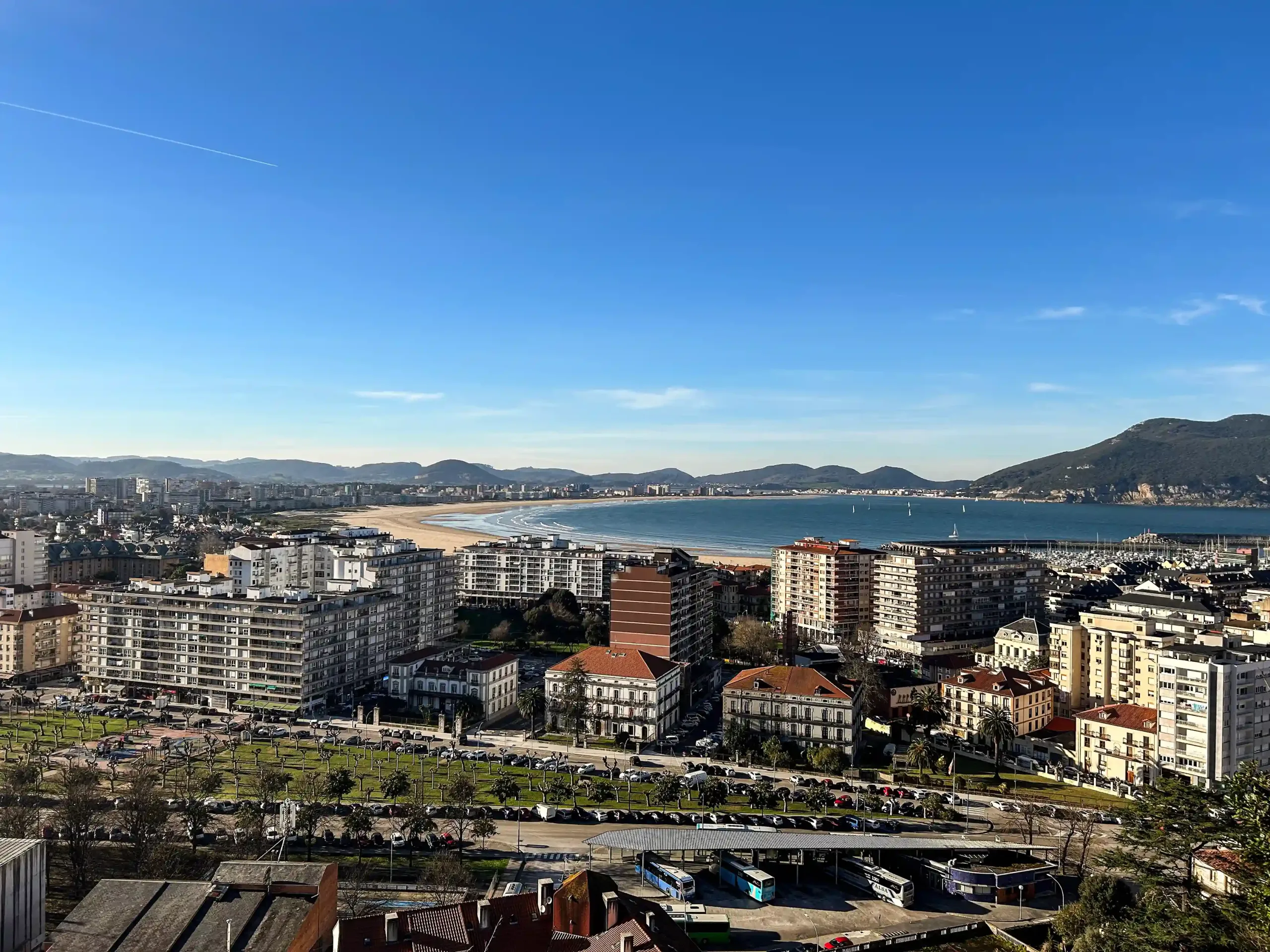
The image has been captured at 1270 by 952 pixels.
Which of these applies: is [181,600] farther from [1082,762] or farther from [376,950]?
[1082,762]

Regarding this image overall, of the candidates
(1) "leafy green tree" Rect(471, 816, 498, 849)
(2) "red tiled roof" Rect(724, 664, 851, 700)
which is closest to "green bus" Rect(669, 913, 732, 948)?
(1) "leafy green tree" Rect(471, 816, 498, 849)

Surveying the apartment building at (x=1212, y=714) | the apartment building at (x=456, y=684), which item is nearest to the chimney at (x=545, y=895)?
the apartment building at (x=456, y=684)

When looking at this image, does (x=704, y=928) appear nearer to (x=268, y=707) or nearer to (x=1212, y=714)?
(x=1212, y=714)

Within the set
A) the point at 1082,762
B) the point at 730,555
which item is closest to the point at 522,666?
the point at 1082,762

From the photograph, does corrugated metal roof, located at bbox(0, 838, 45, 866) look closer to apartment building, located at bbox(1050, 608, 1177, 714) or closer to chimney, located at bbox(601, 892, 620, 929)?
chimney, located at bbox(601, 892, 620, 929)

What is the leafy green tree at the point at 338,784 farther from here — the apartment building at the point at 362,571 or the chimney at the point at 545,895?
the apartment building at the point at 362,571
